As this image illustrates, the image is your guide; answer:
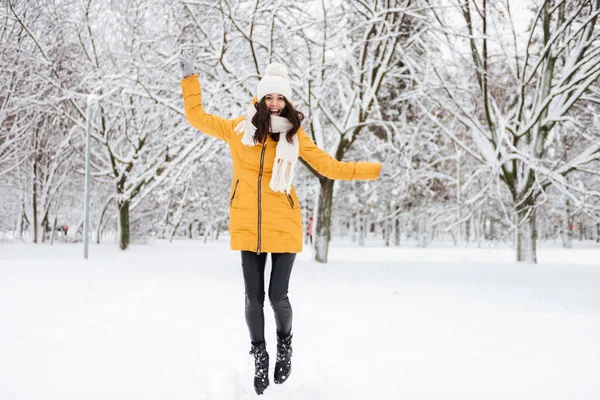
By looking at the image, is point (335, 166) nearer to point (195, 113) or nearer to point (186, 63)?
point (195, 113)

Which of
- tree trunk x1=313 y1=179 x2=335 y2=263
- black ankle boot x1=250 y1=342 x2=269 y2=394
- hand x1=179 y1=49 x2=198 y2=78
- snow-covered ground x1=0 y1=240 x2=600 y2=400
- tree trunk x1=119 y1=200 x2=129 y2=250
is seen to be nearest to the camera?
black ankle boot x1=250 y1=342 x2=269 y2=394

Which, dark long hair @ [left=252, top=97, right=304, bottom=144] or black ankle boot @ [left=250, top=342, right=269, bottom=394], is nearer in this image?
black ankle boot @ [left=250, top=342, right=269, bottom=394]

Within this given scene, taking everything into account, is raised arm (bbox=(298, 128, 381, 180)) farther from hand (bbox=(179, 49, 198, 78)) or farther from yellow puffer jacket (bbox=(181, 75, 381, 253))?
hand (bbox=(179, 49, 198, 78))

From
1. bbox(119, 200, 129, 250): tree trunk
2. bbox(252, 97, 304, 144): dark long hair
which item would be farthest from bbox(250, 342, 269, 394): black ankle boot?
bbox(119, 200, 129, 250): tree trunk

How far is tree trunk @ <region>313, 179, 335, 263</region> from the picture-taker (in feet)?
35.9

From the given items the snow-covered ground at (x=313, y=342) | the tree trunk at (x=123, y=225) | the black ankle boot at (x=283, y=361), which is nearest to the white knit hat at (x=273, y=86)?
the black ankle boot at (x=283, y=361)

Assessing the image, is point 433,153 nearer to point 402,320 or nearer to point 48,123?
point 48,123

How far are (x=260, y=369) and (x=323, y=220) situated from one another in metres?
8.30

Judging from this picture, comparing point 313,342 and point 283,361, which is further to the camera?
point 313,342

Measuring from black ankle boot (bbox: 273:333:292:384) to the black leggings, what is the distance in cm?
5

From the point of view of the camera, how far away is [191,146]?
10.6 m

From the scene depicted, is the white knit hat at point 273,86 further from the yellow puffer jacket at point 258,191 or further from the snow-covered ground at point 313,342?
the snow-covered ground at point 313,342

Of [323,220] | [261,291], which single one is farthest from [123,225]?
[261,291]

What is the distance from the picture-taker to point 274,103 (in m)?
2.92
